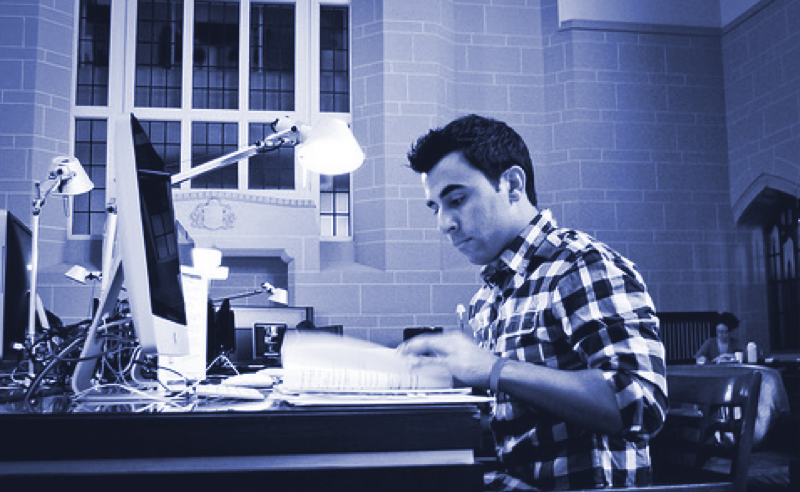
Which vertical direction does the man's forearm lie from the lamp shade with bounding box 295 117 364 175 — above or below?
below

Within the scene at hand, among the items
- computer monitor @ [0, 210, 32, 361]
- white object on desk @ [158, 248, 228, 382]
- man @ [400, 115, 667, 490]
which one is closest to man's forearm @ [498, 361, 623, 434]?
man @ [400, 115, 667, 490]

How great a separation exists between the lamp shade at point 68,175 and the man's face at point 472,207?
136 cm

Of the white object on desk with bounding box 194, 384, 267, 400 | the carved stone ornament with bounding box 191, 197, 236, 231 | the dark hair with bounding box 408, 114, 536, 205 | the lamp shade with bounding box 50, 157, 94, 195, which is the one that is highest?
the carved stone ornament with bounding box 191, 197, 236, 231

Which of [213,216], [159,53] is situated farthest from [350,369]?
[159,53]

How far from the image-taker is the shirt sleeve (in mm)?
968

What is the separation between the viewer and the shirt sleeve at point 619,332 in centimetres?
97

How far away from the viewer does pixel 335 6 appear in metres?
6.49

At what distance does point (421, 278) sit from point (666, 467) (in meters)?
4.45

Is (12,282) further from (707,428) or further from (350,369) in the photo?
(707,428)

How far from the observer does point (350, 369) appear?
3.06ft

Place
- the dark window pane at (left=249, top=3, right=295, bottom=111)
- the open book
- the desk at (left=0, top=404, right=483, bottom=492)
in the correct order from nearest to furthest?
the desk at (left=0, top=404, right=483, bottom=492) → the open book → the dark window pane at (left=249, top=3, right=295, bottom=111)

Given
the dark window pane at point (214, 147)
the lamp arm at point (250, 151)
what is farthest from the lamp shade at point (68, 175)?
the dark window pane at point (214, 147)

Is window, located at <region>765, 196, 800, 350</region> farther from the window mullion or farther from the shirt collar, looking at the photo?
the shirt collar

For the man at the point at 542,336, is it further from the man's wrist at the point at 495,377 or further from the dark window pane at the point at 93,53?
the dark window pane at the point at 93,53
